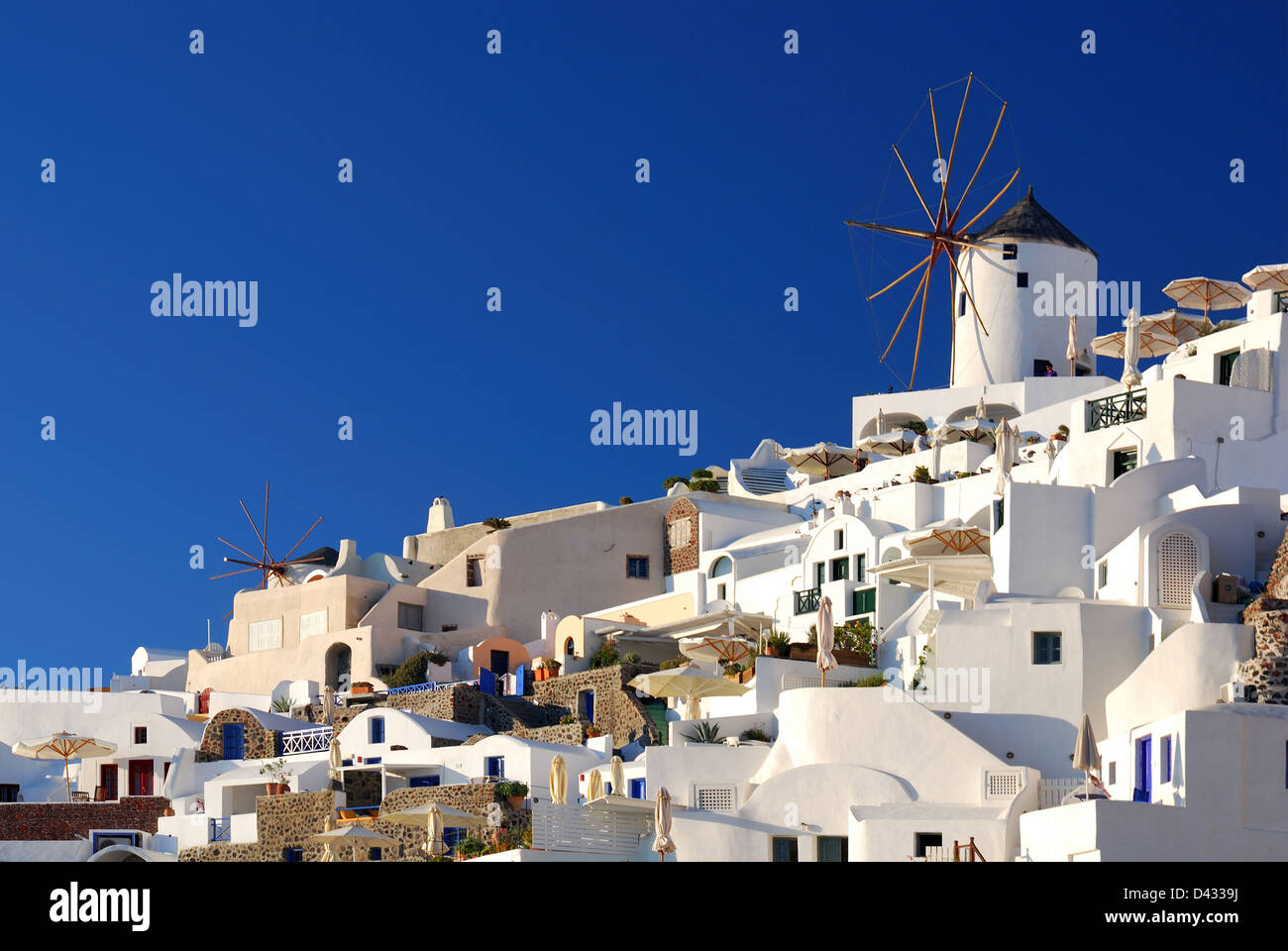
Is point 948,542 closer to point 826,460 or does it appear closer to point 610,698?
point 610,698

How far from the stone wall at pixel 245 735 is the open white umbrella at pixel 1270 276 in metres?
25.1

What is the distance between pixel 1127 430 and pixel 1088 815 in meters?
13.9

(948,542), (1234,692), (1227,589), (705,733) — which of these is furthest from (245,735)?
(1234,692)

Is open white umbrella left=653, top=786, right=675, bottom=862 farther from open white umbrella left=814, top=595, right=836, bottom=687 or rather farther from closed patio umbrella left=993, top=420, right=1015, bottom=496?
closed patio umbrella left=993, top=420, right=1015, bottom=496

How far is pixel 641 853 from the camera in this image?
36.2 metres

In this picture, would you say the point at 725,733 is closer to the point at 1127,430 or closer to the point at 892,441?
the point at 1127,430

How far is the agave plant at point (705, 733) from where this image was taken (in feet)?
126

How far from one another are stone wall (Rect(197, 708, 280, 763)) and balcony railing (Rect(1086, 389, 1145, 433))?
19907 mm

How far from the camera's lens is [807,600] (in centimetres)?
4588

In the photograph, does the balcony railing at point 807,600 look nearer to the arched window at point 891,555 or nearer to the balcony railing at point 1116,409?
the arched window at point 891,555

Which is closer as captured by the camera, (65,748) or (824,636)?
(824,636)

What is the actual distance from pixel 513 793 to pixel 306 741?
9666mm
